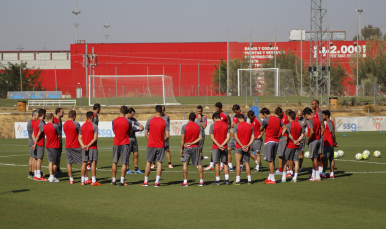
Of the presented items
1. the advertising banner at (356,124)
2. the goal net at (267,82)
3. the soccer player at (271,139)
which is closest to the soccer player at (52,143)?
the soccer player at (271,139)

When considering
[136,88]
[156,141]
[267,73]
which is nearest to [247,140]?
[156,141]

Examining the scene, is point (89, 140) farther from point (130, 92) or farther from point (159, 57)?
point (159, 57)

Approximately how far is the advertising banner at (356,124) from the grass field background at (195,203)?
21.8 metres

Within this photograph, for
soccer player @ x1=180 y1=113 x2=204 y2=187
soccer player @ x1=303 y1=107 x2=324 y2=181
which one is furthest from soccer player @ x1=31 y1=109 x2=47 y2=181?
soccer player @ x1=303 y1=107 x2=324 y2=181

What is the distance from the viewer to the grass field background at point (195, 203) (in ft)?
24.8

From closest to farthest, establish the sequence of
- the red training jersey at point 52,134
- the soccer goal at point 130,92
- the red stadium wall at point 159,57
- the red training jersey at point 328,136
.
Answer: the red training jersey at point 52,134
the red training jersey at point 328,136
the soccer goal at point 130,92
the red stadium wall at point 159,57

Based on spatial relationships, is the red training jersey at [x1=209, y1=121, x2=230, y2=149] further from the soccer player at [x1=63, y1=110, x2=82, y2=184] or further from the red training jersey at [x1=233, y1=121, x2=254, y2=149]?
the soccer player at [x1=63, y1=110, x2=82, y2=184]

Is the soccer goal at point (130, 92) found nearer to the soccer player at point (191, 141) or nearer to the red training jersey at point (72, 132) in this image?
the red training jersey at point (72, 132)

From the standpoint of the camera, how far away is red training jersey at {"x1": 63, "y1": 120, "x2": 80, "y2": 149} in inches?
455

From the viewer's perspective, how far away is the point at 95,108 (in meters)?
13.4

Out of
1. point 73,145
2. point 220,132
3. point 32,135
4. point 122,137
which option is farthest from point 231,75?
point 122,137

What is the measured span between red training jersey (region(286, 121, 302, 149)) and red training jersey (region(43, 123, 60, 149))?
22.7 ft

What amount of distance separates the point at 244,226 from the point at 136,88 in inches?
1602

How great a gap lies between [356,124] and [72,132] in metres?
28.7
